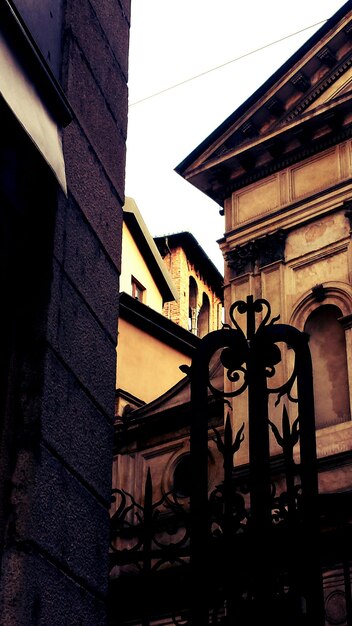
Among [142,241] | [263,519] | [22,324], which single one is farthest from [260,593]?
[142,241]

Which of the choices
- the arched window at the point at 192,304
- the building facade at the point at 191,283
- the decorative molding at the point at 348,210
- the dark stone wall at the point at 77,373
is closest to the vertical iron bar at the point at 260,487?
the dark stone wall at the point at 77,373

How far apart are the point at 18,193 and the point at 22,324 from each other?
516mm

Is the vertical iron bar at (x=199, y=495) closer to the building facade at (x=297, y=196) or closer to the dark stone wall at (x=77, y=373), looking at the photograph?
the dark stone wall at (x=77, y=373)

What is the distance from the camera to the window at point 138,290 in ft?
98.6

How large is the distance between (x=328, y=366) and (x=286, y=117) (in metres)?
5.28

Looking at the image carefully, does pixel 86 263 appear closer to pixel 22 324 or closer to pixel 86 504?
pixel 22 324

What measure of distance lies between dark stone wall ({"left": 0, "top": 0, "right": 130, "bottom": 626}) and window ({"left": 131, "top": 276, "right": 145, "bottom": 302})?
24.2 m

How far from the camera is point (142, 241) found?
99.8ft

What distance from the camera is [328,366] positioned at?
1802cm

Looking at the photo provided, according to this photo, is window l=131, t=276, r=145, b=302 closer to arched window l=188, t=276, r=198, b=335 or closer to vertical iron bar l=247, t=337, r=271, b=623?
arched window l=188, t=276, r=198, b=335

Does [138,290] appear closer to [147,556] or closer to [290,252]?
[290,252]

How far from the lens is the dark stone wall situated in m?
3.91

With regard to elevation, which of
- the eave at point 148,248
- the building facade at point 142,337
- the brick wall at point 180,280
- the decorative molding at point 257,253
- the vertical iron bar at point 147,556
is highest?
the brick wall at point 180,280

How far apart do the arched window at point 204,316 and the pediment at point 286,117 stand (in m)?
17.5
